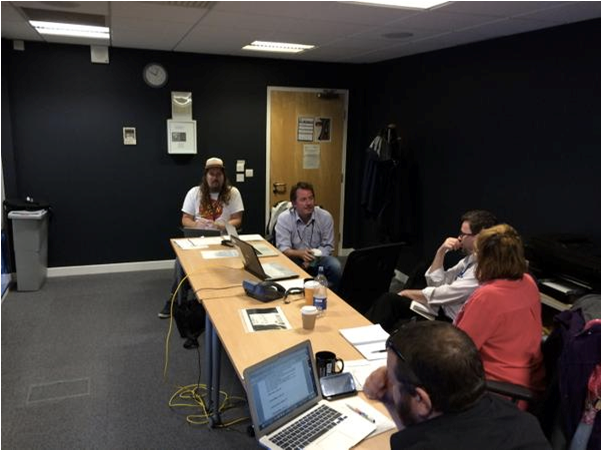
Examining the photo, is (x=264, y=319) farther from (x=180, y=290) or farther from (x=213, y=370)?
(x=180, y=290)

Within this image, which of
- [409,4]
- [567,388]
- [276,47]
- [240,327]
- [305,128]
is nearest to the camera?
[567,388]

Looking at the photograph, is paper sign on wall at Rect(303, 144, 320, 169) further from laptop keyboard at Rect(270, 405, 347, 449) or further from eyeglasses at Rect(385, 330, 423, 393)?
eyeglasses at Rect(385, 330, 423, 393)

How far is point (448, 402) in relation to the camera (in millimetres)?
1270

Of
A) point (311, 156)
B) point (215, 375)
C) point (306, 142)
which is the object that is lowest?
point (215, 375)

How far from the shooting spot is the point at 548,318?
3.41m

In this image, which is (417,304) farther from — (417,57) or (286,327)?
(417,57)

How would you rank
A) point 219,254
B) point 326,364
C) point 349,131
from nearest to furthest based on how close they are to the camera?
point 326,364 < point 219,254 < point 349,131

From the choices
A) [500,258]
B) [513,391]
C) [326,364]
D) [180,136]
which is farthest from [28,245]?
[513,391]

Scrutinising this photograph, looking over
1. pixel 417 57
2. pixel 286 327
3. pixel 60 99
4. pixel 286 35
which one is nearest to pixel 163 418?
pixel 286 327

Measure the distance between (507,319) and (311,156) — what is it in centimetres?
427

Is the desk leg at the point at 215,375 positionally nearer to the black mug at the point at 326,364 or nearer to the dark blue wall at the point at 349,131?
the black mug at the point at 326,364

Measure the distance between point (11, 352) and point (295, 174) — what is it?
358cm

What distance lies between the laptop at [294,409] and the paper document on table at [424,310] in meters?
1.50

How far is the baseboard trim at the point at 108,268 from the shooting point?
5.33 metres
